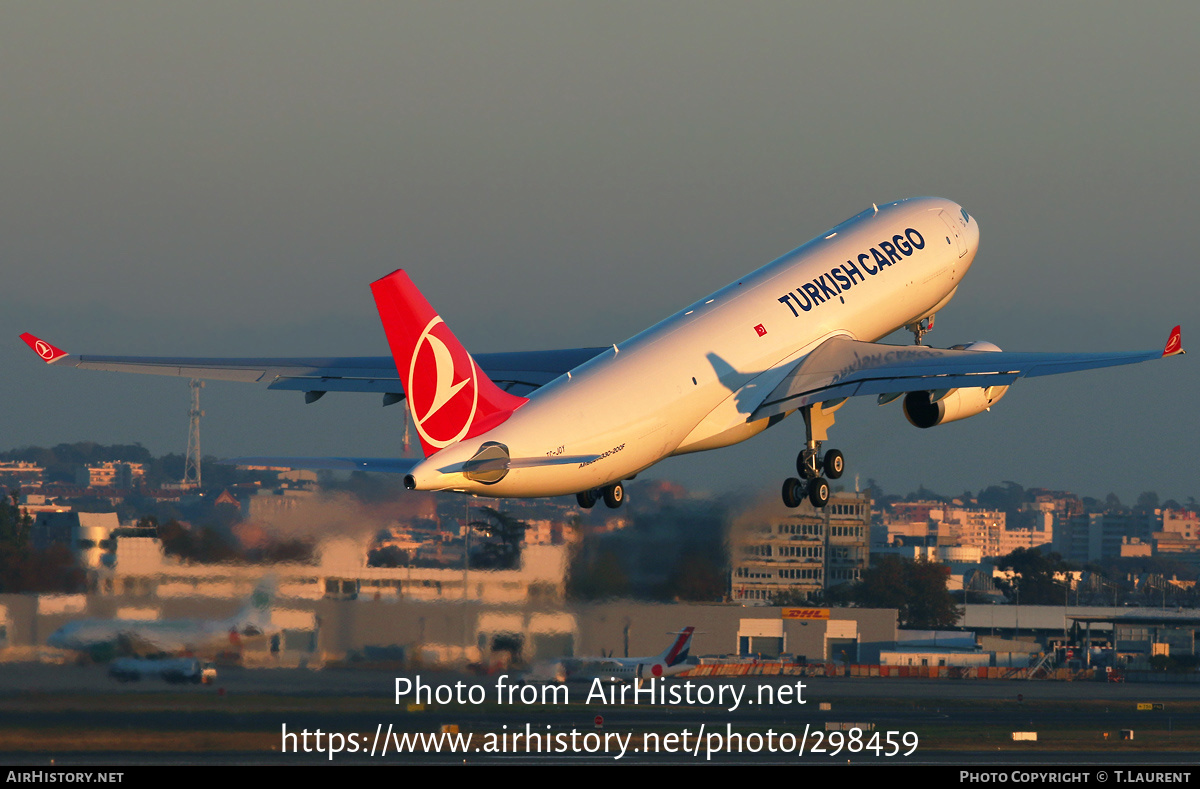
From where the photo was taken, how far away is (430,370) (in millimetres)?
27891

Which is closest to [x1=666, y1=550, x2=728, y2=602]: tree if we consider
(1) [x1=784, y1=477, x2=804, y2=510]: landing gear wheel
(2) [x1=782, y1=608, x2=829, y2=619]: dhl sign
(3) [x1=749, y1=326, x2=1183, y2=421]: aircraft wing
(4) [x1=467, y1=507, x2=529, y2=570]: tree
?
(1) [x1=784, y1=477, x2=804, y2=510]: landing gear wheel

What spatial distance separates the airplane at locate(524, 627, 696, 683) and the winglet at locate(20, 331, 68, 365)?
1226 cm

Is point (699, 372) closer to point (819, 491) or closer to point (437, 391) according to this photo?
point (819, 491)

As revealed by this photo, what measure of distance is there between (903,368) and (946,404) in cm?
357

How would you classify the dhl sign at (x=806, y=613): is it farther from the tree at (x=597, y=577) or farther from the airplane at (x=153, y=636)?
the airplane at (x=153, y=636)

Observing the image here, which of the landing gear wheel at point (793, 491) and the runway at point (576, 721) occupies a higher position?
the landing gear wheel at point (793, 491)

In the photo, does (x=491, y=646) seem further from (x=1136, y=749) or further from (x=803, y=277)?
(x=1136, y=749)

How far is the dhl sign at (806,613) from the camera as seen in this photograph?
142 ft

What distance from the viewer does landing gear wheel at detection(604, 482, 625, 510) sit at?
35562 mm

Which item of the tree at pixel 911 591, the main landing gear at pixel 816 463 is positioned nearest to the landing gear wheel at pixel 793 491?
the main landing gear at pixel 816 463

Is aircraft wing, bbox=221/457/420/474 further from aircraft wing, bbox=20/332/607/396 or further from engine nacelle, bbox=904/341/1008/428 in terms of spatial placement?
engine nacelle, bbox=904/341/1008/428

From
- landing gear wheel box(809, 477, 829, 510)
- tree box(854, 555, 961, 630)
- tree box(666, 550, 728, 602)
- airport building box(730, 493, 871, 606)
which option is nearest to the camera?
landing gear wheel box(809, 477, 829, 510)
